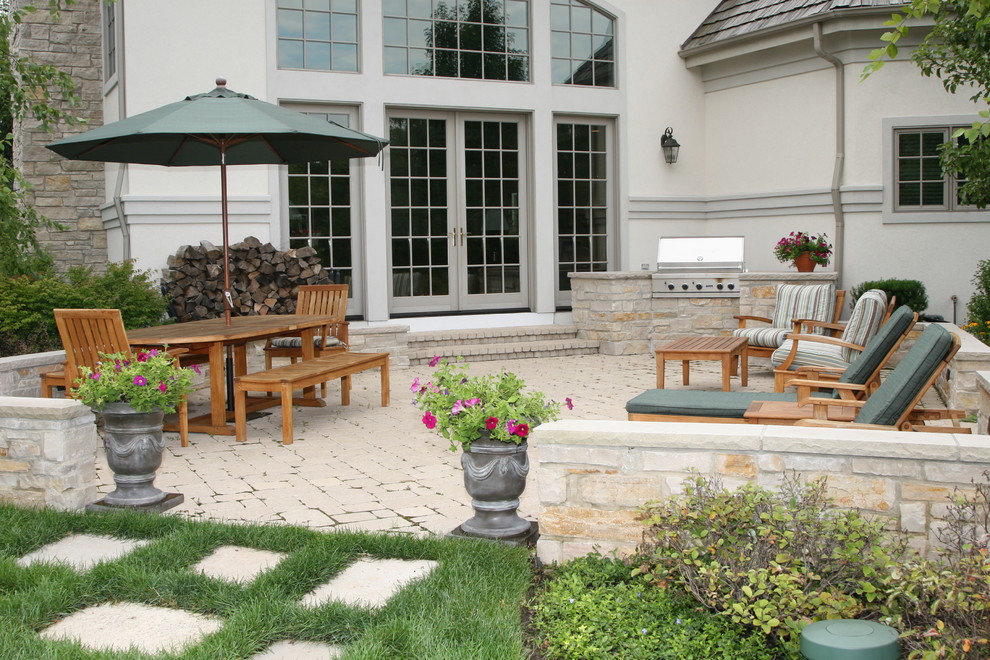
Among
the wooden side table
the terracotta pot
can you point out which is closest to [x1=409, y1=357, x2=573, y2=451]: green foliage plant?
the wooden side table

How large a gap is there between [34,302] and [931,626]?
6.98 m

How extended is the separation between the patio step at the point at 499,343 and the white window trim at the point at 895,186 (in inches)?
146

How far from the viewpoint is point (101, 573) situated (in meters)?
3.69

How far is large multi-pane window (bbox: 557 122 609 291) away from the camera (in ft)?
40.4

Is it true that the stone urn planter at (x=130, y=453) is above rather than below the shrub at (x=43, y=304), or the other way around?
below

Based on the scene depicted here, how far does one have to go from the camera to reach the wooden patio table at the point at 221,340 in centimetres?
660

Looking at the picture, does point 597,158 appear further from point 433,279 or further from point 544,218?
point 433,279

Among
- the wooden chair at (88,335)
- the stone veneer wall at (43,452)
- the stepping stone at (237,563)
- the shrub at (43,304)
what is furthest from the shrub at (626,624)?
the shrub at (43,304)

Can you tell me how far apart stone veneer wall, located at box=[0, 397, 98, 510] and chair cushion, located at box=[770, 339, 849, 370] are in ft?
16.8

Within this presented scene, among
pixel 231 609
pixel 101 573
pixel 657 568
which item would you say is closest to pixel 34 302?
pixel 101 573

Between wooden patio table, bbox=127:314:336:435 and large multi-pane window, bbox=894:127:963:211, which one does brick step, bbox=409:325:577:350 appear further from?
large multi-pane window, bbox=894:127:963:211

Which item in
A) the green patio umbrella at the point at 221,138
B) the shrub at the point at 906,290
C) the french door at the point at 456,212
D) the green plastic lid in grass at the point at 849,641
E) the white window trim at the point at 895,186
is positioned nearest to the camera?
the green plastic lid in grass at the point at 849,641

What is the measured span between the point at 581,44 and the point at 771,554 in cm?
1004

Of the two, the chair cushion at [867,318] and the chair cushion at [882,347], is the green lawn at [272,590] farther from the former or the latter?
the chair cushion at [867,318]
